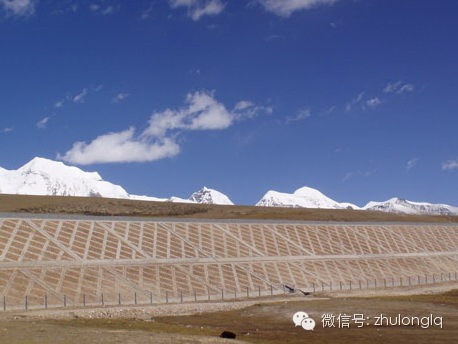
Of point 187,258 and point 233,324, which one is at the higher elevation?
point 187,258

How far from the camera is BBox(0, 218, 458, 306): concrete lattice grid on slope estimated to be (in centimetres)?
6962

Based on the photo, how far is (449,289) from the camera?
291 feet

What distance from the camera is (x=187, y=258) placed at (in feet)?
276

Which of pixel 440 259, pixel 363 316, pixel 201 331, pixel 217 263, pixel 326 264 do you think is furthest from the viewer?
pixel 440 259

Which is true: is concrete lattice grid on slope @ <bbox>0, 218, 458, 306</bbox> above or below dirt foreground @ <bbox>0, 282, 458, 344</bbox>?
above

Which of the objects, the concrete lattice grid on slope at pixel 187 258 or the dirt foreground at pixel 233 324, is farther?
the concrete lattice grid on slope at pixel 187 258

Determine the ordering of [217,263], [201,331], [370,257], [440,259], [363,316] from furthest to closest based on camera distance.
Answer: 1. [440,259]
2. [370,257]
3. [217,263]
4. [363,316]
5. [201,331]

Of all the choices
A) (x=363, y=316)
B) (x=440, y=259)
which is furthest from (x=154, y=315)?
(x=440, y=259)

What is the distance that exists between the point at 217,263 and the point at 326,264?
1858cm

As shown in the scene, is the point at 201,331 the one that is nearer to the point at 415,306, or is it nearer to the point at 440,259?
the point at 415,306

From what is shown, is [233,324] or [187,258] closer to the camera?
[233,324]

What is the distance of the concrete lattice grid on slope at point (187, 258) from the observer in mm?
69625

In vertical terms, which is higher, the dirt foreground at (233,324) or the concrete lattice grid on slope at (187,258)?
the concrete lattice grid on slope at (187,258)

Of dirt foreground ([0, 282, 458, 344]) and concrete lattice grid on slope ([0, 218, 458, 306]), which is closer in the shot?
dirt foreground ([0, 282, 458, 344])
